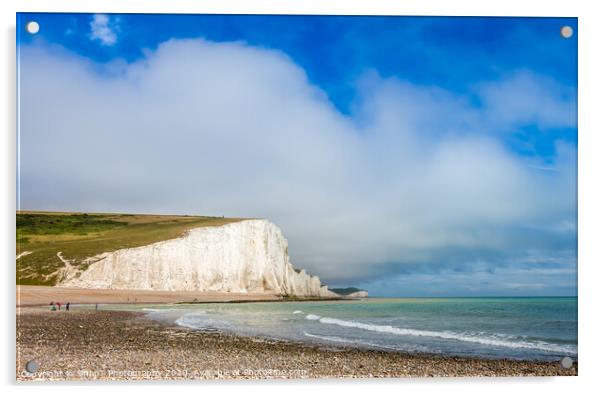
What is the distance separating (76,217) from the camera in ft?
21.4

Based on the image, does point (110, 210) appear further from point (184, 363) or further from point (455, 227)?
point (455, 227)

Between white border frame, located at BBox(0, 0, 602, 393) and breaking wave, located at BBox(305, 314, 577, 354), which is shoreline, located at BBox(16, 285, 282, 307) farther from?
breaking wave, located at BBox(305, 314, 577, 354)

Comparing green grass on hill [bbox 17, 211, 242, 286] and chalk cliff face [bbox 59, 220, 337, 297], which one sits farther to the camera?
chalk cliff face [bbox 59, 220, 337, 297]

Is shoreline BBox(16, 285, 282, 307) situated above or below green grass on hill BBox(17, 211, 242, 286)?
below

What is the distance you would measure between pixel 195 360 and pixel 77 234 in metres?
3.56

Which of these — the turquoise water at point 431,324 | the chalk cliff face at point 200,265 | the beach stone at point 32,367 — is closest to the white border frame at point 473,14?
the turquoise water at point 431,324

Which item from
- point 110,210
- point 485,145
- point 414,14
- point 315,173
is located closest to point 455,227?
point 485,145

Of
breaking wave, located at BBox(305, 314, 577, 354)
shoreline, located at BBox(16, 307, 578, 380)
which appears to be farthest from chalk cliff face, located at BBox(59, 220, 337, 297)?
shoreline, located at BBox(16, 307, 578, 380)

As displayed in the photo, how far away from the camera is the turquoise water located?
16.8 feet

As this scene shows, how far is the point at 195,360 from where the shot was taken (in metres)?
4.86

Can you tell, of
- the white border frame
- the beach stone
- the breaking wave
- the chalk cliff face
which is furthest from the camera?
the chalk cliff face

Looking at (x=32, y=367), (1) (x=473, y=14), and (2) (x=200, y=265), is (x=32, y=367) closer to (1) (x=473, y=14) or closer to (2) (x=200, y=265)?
(1) (x=473, y=14)

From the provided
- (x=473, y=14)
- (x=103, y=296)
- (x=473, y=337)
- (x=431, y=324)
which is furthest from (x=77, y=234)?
(x=473, y=14)

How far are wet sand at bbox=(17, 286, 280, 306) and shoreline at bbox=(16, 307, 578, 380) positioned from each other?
20cm
